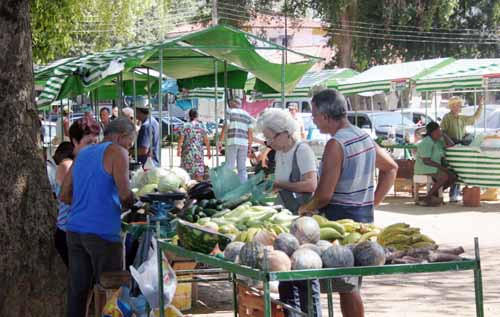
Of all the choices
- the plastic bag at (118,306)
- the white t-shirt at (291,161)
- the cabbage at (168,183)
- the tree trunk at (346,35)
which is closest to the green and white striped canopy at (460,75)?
the cabbage at (168,183)

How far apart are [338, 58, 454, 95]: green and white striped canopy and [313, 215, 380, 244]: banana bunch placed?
14.7 m

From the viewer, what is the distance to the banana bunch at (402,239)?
191 inches

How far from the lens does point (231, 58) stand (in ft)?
40.2

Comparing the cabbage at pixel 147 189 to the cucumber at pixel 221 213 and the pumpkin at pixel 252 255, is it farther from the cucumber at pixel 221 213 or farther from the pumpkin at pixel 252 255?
the pumpkin at pixel 252 255

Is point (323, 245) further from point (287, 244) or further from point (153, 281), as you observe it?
point (153, 281)

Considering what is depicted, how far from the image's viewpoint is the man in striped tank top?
555 centimetres

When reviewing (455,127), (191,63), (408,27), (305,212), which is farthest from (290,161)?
(408,27)

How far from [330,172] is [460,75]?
12.9 meters

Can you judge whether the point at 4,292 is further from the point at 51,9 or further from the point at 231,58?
the point at 51,9

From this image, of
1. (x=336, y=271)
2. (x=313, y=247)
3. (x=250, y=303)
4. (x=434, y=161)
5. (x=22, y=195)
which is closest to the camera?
(x=336, y=271)

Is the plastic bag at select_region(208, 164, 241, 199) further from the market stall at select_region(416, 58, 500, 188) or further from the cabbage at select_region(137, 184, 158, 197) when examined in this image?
the market stall at select_region(416, 58, 500, 188)

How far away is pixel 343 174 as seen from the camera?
18.5ft

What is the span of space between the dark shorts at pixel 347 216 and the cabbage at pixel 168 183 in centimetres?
209

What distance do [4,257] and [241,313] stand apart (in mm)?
1711
